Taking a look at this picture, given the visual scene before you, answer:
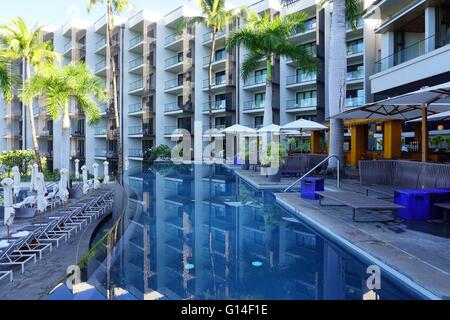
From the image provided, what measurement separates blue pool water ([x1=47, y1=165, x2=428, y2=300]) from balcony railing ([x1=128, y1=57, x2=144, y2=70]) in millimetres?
38613

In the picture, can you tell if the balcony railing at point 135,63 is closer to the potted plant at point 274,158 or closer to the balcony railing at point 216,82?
the balcony railing at point 216,82

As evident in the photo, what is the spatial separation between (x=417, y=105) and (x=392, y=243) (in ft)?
22.9

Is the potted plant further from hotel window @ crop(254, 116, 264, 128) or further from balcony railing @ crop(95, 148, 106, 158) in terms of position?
balcony railing @ crop(95, 148, 106, 158)

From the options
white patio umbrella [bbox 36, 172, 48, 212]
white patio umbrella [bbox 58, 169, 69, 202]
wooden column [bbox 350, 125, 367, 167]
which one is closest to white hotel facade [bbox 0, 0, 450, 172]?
wooden column [bbox 350, 125, 367, 167]

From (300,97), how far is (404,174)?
25.2m

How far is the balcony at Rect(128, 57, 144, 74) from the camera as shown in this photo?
45219 millimetres

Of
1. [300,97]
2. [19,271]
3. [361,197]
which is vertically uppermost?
[300,97]

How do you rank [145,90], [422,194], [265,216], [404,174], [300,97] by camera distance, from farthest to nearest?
[145,90]
[300,97]
[404,174]
[265,216]
[422,194]

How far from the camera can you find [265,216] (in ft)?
32.3

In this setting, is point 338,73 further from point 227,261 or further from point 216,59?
point 216,59

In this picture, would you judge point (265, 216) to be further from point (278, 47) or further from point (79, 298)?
point (278, 47)

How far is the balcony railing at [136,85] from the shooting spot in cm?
4581

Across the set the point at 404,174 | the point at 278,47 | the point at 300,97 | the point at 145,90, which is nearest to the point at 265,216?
the point at 404,174
